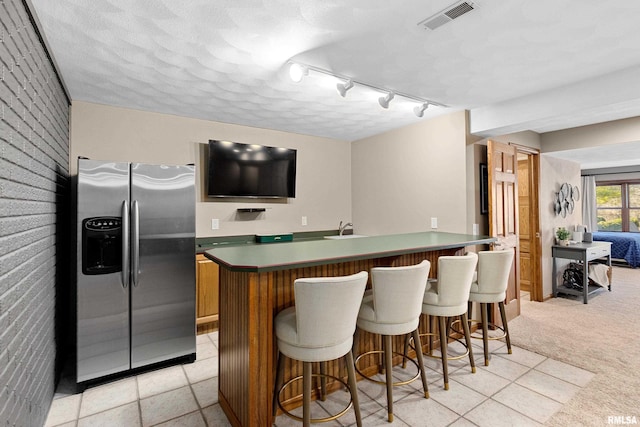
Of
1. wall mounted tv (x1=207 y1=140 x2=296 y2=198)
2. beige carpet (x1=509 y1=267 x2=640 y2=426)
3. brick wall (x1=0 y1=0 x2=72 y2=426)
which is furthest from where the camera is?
wall mounted tv (x1=207 y1=140 x2=296 y2=198)

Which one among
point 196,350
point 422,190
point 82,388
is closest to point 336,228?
point 422,190

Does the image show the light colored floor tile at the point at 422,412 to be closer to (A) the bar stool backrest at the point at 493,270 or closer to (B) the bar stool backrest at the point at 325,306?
(B) the bar stool backrest at the point at 325,306

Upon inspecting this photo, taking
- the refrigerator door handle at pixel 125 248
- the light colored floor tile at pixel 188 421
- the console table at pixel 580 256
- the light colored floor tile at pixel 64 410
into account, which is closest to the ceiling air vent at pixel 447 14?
the refrigerator door handle at pixel 125 248

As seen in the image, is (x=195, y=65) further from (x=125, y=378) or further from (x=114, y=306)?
(x=125, y=378)

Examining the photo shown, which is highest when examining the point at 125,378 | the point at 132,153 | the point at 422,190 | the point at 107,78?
the point at 107,78

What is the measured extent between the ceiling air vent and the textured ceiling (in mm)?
45

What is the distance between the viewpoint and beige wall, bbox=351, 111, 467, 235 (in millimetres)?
3643

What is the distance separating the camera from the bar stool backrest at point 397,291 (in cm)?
197

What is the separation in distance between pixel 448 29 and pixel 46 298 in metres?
3.27

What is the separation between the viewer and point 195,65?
2.45 metres

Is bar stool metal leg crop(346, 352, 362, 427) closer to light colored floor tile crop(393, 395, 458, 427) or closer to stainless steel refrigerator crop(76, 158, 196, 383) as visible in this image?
light colored floor tile crop(393, 395, 458, 427)

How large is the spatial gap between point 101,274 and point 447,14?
3.05 meters

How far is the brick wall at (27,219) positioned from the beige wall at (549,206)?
5.57m

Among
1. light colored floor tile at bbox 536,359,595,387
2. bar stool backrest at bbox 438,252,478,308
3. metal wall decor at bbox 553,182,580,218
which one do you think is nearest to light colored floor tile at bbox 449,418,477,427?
bar stool backrest at bbox 438,252,478,308
